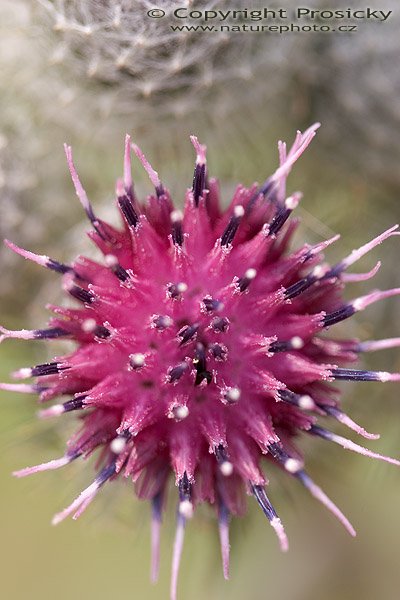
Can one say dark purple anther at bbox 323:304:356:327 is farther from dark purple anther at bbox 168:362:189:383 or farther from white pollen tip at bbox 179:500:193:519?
white pollen tip at bbox 179:500:193:519

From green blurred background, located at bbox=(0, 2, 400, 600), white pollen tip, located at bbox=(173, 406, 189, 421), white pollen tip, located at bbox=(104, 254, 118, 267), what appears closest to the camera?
white pollen tip, located at bbox=(173, 406, 189, 421)

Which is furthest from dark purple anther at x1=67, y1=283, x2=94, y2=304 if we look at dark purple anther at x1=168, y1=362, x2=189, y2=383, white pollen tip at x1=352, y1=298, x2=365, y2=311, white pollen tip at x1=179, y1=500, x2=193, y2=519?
white pollen tip at x1=352, y1=298, x2=365, y2=311

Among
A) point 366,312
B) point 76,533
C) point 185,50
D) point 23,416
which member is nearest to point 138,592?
point 76,533

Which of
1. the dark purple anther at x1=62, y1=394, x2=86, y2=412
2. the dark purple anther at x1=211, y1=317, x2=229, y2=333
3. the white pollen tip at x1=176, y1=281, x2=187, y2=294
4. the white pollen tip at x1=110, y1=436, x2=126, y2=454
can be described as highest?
the white pollen tip at x1=176, y1=281, x2=187, y2=294

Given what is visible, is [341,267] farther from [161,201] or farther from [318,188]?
[318,188]

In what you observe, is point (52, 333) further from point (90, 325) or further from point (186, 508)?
point (186, 508)

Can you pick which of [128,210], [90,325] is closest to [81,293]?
[90,325]
